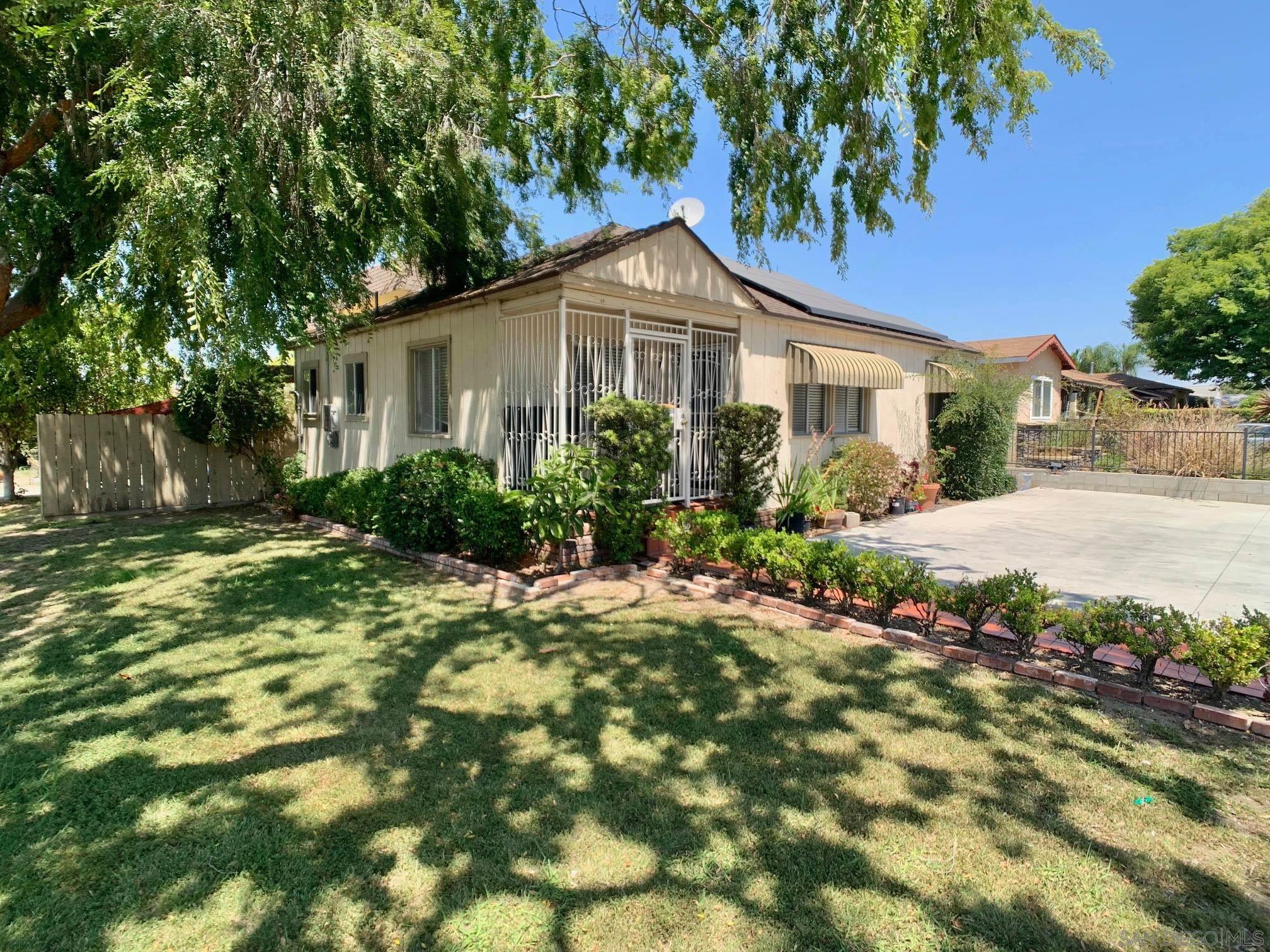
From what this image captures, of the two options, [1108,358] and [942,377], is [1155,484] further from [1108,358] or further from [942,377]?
[1108,358]

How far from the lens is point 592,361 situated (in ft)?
27.6

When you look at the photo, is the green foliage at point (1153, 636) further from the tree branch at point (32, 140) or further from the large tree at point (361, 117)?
the tree branch at point (32, 140)

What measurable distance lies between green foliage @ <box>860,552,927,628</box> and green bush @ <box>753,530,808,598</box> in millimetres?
600

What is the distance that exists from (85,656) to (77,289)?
4.65m

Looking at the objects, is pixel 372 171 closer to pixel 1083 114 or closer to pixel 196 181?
pixel 196 181

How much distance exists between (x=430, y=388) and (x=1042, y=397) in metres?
24.1

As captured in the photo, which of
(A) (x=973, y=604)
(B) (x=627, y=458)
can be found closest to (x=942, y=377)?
(B) (x=627, y=458)

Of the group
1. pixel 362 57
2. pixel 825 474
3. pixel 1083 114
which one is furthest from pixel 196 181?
pixel 1083 114

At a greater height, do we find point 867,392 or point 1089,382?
point 1089,382

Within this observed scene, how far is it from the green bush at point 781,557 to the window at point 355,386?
839cm

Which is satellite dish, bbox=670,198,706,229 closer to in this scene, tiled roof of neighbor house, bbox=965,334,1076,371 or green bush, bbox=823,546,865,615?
green bush, bbox=823,546,865,615

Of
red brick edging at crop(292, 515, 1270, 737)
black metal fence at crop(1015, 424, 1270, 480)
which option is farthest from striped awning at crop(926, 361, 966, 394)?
red brick edging at crop(292, 515, 1270, 737)

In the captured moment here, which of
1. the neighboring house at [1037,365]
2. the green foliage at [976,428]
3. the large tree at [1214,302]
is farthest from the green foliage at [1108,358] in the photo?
the green foliage at [976,428]

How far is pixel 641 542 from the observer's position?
771 centimetres
